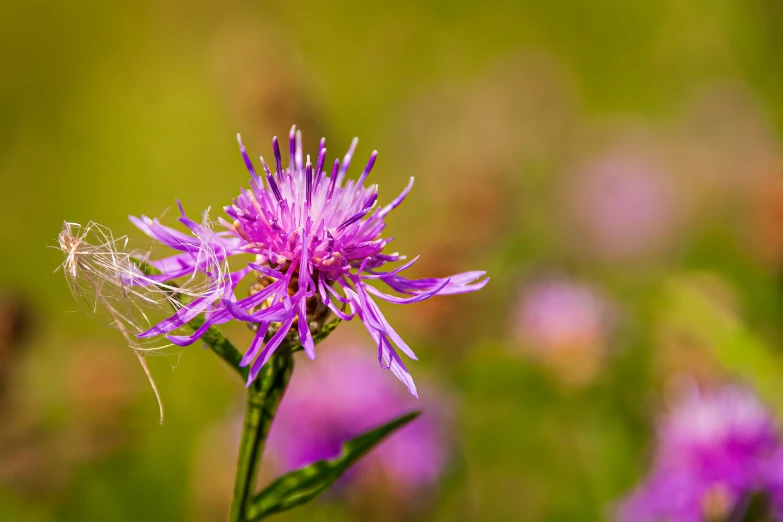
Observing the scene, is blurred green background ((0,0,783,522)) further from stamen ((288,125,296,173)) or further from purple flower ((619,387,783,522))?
stamen ((288,125,296,173))

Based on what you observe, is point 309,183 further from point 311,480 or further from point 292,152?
point 311,480

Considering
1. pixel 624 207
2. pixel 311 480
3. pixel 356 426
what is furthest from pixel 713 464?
pixel 624 207

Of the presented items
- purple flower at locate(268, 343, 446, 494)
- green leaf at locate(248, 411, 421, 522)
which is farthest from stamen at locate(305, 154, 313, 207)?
purple flower at locate(268, 343, 446, 494)

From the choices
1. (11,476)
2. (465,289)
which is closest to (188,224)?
(465,289)

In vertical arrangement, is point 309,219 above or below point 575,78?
above

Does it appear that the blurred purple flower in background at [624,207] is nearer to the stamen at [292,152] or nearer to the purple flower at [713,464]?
the purple flower at [713,464]

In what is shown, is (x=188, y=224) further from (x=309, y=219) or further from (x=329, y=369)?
(x=329, y=369)
